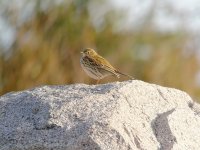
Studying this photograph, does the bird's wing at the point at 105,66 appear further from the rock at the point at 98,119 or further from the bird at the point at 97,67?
the rock at the point at 98,119

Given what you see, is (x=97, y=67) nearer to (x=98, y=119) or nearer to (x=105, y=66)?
(x=105, y=66)

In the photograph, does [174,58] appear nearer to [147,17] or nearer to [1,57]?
[147,17]

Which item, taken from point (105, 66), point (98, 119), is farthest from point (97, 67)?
point (98, 119)

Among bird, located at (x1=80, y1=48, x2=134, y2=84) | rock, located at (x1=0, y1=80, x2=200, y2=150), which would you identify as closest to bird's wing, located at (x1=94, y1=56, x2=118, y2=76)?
bird, located at (x1=80, y1=48, x2=134, y2=84)

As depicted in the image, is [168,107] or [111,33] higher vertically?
[168,107]

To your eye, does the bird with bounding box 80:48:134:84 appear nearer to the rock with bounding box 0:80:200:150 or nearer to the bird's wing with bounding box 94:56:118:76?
the bird's wing with bounding box 94:56:118:76

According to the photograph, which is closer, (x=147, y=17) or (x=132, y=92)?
(x=132, y=92)

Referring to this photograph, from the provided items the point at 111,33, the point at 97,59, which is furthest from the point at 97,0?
the point at 97,59

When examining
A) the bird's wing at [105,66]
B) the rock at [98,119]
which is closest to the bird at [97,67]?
the bird's wing at [105,66]
